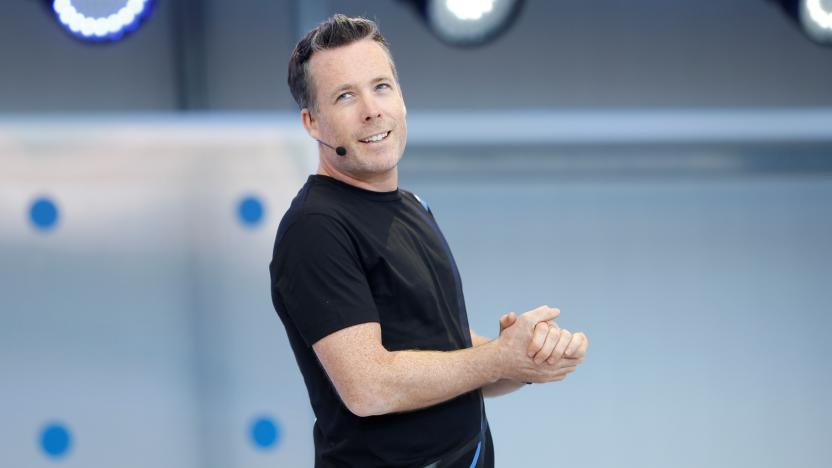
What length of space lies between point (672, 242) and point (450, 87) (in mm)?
973

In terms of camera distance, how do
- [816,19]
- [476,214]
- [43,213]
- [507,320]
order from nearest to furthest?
[507,320] < [43,213] < [816,19] < [476,214]

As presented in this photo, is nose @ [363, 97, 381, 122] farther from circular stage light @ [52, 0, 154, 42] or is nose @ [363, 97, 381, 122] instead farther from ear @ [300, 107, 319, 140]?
circular stage light @ [52, 0, 154, 42]

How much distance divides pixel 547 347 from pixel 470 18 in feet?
5.74

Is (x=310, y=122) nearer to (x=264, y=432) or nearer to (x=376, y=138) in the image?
(x=376, y=138)

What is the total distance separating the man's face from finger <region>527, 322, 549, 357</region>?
1.22 ft

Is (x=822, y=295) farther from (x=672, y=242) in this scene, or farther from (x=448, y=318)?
(x=448, y=318)

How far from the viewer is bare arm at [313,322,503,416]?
4.68ft

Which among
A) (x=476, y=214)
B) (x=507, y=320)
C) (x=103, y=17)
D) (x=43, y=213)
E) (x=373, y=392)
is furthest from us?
(x=476, y=214)

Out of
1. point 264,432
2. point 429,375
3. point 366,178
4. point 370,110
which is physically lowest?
point 264,432

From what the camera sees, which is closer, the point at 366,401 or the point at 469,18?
the point at 366,401

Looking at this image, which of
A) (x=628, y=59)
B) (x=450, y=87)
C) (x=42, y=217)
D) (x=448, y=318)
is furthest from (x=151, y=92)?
(x=448, y=318)

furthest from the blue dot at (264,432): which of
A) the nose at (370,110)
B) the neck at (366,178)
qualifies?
the nose at (370,110)

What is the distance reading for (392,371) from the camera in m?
1.43

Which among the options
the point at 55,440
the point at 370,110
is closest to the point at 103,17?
the point at 55,440
